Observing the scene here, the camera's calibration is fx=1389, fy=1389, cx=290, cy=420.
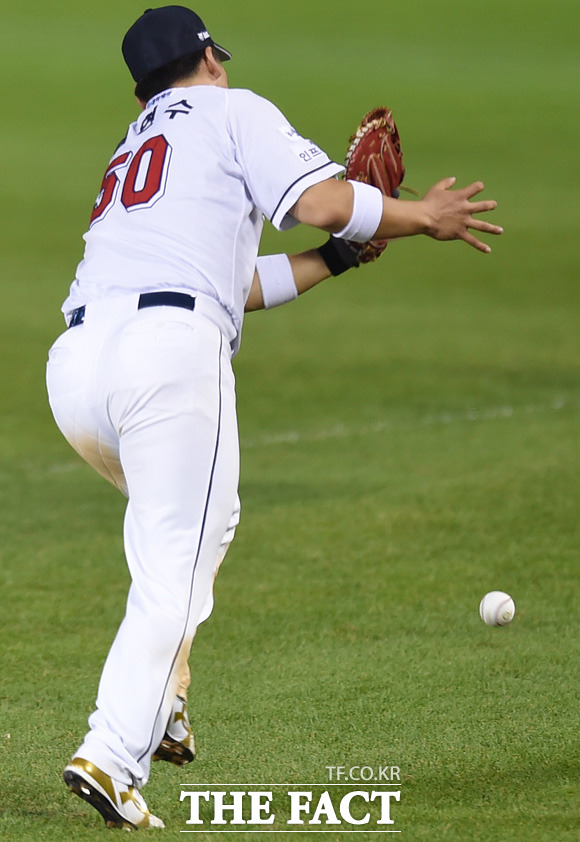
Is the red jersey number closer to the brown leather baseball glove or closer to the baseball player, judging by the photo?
the baseball player

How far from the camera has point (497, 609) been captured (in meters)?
6.05

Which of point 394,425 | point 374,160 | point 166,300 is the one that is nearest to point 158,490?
point 166,300

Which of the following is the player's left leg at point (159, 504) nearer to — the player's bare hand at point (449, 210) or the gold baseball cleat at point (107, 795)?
the gold baseball cleat at point (107, 795)

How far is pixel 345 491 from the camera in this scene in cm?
940

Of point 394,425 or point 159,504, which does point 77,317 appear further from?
point 394,425

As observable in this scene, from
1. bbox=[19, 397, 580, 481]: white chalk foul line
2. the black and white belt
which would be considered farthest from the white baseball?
bbox=[19, 397, 580, 481]: white chalk foul line

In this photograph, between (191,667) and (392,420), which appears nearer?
(191,667)

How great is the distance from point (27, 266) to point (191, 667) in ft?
53.8

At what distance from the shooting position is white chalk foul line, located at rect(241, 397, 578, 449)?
456 inches

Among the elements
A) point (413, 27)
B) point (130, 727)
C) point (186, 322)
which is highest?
point (413, 27)

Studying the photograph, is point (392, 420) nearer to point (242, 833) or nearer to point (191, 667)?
point (191, 667)

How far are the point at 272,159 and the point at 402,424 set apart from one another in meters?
8.06

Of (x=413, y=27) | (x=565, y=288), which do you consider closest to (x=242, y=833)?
(x=565, y=288)

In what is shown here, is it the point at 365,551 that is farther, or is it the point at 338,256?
the point at 365,551
